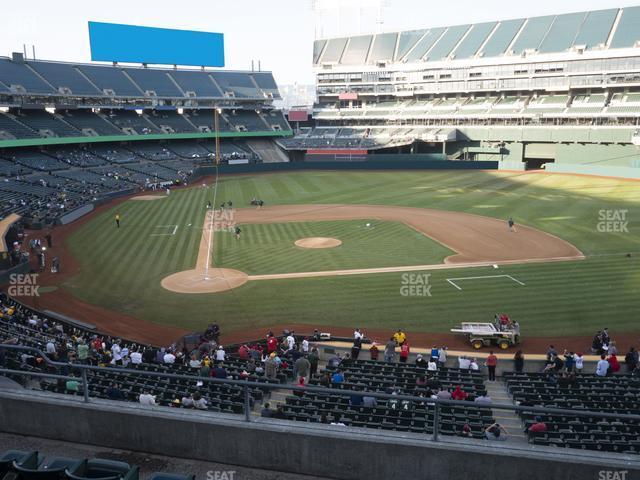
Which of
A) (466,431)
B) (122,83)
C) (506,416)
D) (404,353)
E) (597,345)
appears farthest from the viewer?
(122,83)

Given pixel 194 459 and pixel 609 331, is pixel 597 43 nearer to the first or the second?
pixel 609 331

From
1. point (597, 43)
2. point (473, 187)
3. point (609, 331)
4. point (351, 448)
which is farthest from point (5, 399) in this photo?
point (597, 43)

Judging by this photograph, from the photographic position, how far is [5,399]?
7090 mm

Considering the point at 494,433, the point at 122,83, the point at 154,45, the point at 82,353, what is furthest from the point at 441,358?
the point at 154,45

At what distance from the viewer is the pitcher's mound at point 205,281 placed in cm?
2681

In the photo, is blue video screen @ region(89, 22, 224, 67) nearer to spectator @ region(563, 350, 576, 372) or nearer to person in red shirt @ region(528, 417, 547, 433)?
spectator @ region(563, 350, 576, 372)

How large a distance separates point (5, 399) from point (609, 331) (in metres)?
20.8

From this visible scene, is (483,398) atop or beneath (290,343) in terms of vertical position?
atop

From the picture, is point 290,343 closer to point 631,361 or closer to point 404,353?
point 404,353

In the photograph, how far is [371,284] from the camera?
89.0 feet

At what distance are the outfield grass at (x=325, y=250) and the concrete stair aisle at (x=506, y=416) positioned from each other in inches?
588

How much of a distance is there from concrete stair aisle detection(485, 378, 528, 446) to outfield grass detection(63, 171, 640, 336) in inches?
242

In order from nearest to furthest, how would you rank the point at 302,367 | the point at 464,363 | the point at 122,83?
1. the point at 302,367
2. the point at 464,363
3. the point at 122,83

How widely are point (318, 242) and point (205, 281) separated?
1033 centimetres
